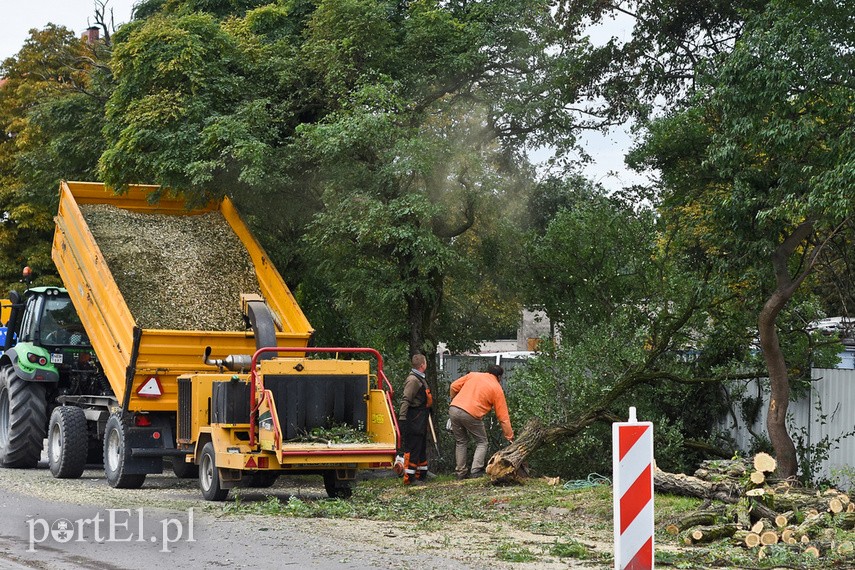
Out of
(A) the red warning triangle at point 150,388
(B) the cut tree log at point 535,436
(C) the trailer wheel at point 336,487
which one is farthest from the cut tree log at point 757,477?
(A) the red warning triangle at point 150,388

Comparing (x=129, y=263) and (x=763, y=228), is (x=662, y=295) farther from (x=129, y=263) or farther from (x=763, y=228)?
(x=129, y=263)

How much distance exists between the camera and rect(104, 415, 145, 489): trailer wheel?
1450 cm

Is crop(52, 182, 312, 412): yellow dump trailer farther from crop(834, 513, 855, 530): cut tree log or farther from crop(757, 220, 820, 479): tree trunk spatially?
crop(834, 513, 855, 530): cut tree log

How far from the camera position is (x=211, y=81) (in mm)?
17047

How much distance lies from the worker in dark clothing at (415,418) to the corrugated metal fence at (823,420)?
14.0 ft

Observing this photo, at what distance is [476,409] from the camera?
15562mm

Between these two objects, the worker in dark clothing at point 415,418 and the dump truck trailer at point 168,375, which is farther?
the worker in dark clothing at point 415,418

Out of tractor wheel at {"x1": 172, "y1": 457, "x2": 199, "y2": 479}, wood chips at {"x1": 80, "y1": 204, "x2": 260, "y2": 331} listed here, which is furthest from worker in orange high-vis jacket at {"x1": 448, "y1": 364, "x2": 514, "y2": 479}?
tractor wheel at {"x1": 172, "y1": 457, "x2": 199, "y2": 479}

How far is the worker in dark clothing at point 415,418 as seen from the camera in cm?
1571

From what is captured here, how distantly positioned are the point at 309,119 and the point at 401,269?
2.87 meters

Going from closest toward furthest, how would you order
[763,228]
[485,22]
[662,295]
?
[763,228] → [662,295] → [485,22]

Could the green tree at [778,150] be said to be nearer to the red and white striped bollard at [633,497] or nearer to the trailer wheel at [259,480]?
the red and white striped bollard at [633,497]

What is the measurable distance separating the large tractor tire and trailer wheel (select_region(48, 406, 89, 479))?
1.02m

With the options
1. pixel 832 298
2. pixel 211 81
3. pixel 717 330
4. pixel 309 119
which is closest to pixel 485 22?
pixel 309 119
